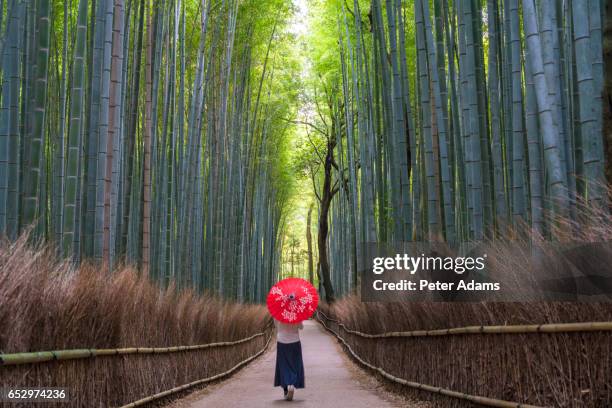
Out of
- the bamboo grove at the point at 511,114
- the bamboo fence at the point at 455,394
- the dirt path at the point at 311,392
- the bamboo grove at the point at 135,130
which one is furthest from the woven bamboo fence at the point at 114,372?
the bamboo grove at the point at 511,114

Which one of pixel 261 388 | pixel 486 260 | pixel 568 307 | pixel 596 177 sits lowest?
pixel 261 388

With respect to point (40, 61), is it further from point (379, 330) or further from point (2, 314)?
point (379, 330)

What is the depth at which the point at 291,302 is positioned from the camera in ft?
20.6

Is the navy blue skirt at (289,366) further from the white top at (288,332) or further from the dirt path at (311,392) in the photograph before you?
the dirt path at (311,392)

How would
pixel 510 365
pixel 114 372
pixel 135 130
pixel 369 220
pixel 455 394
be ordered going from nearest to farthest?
pixel 510 365
pixel 114 372
pixel 455 394
pixel 135 130
pixel 369 220

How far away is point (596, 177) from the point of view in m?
3.51

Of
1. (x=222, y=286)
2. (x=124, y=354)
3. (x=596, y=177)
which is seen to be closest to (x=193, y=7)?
(x=222, y=286)

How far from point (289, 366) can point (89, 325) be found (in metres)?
2.82

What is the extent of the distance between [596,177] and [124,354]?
303 cm

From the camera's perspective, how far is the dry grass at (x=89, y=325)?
2.84 metres

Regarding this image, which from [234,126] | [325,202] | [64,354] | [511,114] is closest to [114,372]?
[64,354]

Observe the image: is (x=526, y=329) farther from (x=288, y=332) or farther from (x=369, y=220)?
(x=369, y=220)

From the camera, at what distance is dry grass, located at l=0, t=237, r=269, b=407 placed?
2836mm

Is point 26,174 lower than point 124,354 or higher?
higher
